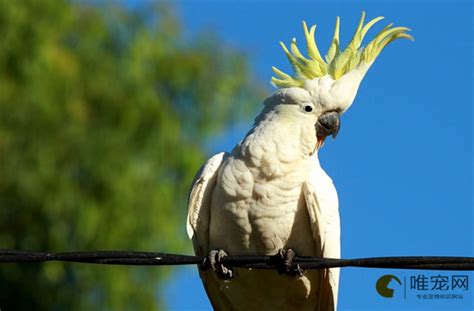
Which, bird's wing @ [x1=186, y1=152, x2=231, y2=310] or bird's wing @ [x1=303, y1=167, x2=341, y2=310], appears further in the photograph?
bird's wing @ [x1=186, y1=152, x2=231, y2=310]

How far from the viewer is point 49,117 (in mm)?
10133

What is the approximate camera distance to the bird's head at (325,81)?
5.25 metres

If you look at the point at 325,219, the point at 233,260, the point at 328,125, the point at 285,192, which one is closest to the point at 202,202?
the point at 285,192

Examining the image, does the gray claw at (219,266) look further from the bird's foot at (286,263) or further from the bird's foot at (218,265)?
the bird's foot at (286,263)

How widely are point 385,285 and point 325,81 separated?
1.05m

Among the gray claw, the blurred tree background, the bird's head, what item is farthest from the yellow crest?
the blurred tree background

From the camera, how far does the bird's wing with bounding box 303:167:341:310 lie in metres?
5.08

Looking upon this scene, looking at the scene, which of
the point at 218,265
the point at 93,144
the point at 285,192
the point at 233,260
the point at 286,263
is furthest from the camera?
the point at 93,144

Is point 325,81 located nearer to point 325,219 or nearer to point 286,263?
point 325,219

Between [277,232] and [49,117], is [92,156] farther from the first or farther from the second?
[277,232]

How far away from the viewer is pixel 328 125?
17.2 ft

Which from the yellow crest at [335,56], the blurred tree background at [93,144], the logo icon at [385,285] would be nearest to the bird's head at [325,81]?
the yellow crest at [335,56]

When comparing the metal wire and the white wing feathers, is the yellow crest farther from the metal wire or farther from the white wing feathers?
the metal wire

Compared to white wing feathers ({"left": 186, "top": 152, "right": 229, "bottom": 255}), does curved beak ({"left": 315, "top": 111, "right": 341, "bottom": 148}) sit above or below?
above
